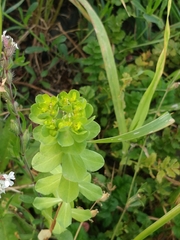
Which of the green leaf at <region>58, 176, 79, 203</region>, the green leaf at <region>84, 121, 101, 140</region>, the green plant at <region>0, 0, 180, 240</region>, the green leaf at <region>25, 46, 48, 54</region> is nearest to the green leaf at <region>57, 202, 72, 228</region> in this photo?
the green plant at <region>0, 0, 180, 240</region>

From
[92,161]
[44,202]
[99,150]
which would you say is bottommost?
[99,150]

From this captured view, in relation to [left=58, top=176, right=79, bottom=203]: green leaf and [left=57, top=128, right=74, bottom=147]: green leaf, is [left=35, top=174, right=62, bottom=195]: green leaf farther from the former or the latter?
[left=57, top=128, right=74, bottom=147]: green leaf

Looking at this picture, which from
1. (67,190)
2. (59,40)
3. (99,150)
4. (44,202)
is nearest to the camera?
(67,190)

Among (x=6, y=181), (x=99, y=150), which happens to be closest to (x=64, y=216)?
(x=6, y=181)

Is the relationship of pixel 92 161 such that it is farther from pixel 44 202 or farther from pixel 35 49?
pixel 35 49

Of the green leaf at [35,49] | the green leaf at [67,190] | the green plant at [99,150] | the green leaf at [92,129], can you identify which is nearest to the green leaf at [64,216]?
the green plant at [99,150]

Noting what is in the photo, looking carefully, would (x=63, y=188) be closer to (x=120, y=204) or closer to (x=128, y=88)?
(x=120, y=204)

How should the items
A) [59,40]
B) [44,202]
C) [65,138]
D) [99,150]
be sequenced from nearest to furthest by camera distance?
[65,138] < [44,202] < [99,150] < [59,40]

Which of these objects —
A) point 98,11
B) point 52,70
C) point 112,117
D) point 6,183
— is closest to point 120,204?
point 112,117
